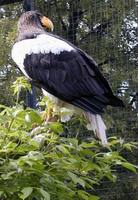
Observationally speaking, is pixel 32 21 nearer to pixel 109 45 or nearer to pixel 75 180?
pixel 75 180

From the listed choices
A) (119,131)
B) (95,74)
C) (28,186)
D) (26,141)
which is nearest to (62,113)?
(26,141)

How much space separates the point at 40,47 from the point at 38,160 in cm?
113

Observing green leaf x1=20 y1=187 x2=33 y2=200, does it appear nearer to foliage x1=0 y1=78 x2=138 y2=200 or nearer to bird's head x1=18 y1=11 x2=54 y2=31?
foliage x1=0 y1=78 x2=138 y2=200

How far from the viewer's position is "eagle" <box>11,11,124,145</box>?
218 centimetres

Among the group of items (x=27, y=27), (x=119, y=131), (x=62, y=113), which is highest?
(x=27, y=27)

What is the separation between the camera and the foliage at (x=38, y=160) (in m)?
1.32

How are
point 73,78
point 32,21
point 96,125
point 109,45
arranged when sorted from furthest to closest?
point 109,45, point 32,21, point 73,78, point 96,125

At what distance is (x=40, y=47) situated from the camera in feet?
7.80

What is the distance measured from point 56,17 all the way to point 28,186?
3.09 metres

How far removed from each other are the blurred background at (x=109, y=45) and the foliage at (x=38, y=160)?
7.99 ft

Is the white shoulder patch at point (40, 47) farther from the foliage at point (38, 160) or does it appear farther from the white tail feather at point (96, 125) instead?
the foliage at point (38, 160)

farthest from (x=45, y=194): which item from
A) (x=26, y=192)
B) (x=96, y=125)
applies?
(x=96, y=125)

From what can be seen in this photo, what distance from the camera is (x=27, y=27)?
2.64 meters

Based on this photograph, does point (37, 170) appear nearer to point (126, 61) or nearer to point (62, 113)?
point (62, 113)
